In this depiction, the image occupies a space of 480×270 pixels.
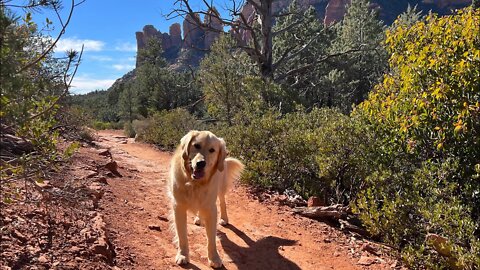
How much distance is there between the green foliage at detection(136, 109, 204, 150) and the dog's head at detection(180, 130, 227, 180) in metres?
11.0

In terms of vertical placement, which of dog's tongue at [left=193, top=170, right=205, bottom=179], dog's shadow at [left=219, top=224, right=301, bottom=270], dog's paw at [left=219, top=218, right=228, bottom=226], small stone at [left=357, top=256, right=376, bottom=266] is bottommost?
small stone at [left=357, top=256, right=376, bottom=266]

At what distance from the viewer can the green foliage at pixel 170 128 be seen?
1559 centimetres

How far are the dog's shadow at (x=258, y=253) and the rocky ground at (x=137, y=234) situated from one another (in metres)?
0.01

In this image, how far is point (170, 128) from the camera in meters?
16.3

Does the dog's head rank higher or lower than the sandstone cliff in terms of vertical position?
lower

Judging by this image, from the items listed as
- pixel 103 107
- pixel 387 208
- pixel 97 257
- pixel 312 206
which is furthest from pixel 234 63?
pixel 103 107

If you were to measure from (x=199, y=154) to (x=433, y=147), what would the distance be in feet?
10.8

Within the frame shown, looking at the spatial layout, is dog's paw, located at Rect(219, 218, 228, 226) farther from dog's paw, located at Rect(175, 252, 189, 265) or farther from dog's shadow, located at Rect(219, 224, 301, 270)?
dog's paw, located at Rect(175, 252, 189, 265)

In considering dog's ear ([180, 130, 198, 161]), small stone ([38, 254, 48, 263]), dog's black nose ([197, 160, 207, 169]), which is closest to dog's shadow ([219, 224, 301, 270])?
dog's black nose ([197, 160, 207, 169])

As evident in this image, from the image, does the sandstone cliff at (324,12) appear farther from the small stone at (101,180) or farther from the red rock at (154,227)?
the red rock at (154,227)

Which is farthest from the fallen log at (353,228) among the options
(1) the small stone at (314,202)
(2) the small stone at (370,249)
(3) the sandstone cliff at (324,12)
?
(3) the sandstone cliff at (324,12)

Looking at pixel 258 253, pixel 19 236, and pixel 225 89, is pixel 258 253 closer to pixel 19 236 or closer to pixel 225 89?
pixel 19 236

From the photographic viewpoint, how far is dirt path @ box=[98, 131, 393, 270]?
14.7ft

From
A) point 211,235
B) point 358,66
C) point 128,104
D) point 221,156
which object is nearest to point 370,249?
point 211,235
